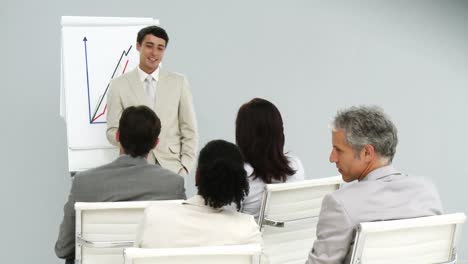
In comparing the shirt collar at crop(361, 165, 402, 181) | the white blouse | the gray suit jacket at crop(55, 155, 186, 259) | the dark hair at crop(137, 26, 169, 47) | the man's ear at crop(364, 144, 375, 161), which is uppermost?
the dark hair at crop(137, 26, 169, 47)

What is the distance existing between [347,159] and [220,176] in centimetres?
45

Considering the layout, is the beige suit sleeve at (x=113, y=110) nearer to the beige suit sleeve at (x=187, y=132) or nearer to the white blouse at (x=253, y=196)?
the beige suit sleeve at (x=187, y=132)

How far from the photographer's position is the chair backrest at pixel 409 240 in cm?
208

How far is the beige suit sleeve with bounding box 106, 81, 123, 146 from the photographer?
12.8 ft

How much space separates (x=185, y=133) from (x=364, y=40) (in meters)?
2.01

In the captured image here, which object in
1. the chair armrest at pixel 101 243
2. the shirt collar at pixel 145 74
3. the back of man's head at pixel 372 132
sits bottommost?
the chair armrest at pixel 101 243

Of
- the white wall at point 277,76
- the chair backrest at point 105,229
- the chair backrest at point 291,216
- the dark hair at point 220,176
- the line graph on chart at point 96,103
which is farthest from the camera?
the white wall at point 277,76

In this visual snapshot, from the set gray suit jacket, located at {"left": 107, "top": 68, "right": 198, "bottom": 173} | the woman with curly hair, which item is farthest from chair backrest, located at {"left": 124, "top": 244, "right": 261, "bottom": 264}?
gray suit jacket, located at {"left": 107, "top": 68, "right": 198, "bottom": 173}

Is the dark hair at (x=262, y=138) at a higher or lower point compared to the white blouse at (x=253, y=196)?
higher

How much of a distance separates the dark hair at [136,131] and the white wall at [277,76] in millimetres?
2018

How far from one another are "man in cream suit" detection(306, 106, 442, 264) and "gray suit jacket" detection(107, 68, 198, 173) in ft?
5.58

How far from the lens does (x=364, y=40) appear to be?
5484 millimetres

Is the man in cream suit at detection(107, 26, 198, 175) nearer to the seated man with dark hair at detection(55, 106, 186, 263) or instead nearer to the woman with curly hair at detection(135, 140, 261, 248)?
the seated man with dark hair at detection(55, 106, 186, 263)

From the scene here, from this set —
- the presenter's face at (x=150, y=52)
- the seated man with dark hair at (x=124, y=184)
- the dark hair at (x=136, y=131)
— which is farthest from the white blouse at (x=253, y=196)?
the presenter's face at (x=150, y=52)
